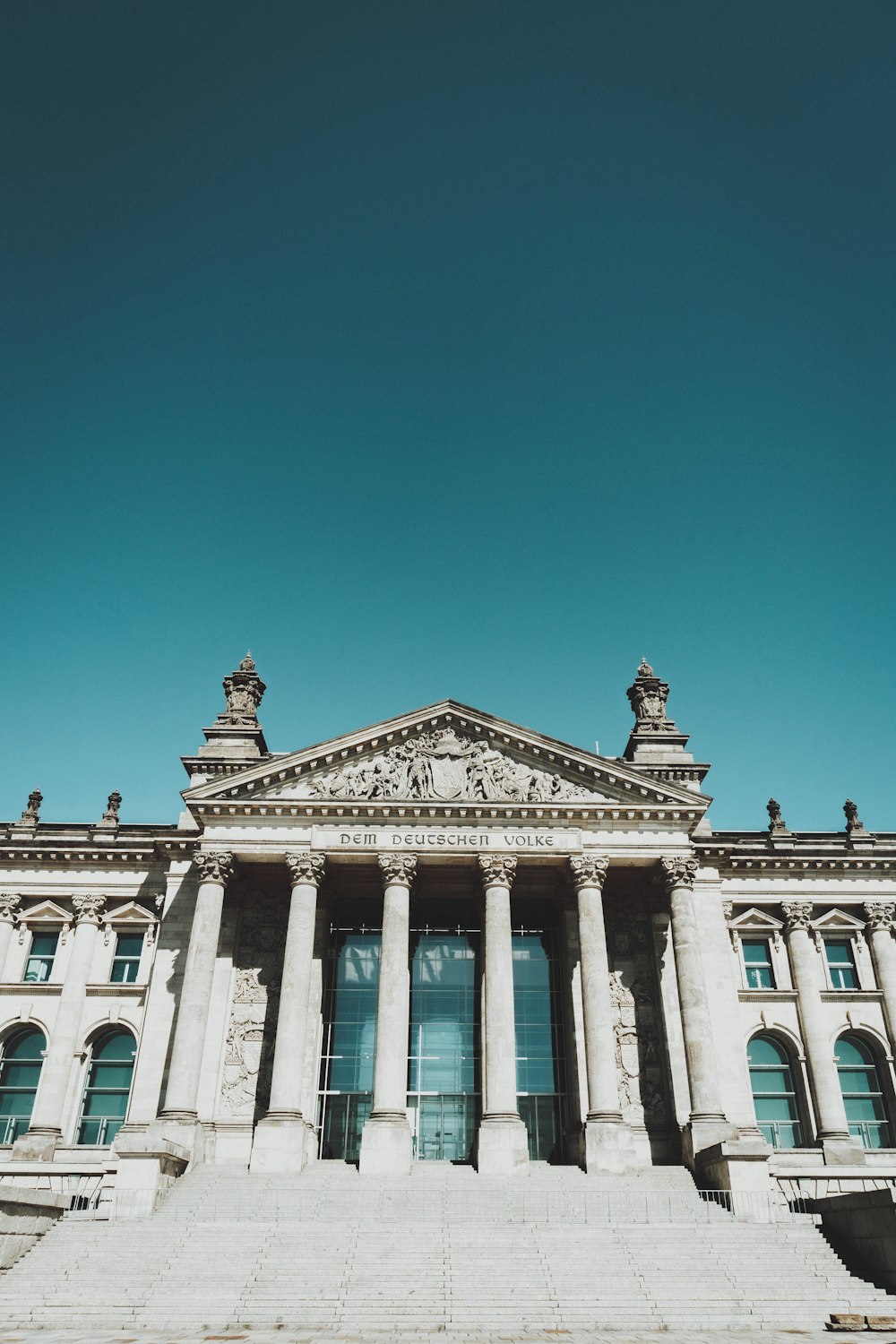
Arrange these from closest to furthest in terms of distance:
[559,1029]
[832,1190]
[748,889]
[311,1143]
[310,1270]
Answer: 1. [310,1270]
2. [832,1190]
3. [311,1143]
4. [559,1029]
5. [748,889]

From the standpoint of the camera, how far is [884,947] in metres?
39.2

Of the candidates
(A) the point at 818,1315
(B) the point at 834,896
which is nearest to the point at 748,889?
(B) the point at 834,896

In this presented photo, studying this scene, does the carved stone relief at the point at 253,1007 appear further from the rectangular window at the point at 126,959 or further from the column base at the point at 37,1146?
the column base at the point at 37,1146

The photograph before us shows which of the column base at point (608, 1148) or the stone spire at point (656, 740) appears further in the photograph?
the stone spire at point (656, 740)

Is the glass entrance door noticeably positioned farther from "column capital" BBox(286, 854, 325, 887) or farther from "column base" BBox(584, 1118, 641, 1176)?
"column capital" BBox(286, 854, 325, 887)

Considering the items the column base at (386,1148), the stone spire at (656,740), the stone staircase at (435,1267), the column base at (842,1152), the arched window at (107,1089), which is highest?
the stone spire at (656,740)

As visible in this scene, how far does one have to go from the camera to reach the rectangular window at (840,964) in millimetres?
39156

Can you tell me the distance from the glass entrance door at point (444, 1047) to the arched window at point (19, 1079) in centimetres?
1516

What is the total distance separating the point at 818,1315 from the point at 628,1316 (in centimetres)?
400

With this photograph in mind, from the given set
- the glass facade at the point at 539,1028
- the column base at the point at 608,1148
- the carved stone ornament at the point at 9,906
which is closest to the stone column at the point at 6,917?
the carved stone ornament at the point at 9,906

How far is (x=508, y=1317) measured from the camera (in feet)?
62.3

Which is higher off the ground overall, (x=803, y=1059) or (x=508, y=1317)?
(x=803, y=1059)

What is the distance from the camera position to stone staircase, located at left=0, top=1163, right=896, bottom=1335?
1912 cm

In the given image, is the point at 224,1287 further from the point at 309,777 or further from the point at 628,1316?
the point at 309,777
